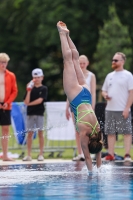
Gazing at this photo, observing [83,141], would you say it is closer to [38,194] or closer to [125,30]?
[38,194]

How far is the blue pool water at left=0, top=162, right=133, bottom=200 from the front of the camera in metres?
9.77

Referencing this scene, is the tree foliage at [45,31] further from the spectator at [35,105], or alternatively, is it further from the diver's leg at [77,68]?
the diver's leg at [77,68]

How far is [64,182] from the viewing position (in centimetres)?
1133

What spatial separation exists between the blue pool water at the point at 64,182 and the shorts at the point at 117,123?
130 centimetres

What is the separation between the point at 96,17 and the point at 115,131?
34594mm

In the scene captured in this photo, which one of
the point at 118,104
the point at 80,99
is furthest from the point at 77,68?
the point at 118,104

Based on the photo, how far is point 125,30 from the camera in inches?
1873

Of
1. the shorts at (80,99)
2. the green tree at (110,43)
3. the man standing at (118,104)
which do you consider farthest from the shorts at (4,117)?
the green tree at (110,43)

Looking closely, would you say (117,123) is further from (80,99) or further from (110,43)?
(110,43)

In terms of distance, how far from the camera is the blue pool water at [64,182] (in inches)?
384

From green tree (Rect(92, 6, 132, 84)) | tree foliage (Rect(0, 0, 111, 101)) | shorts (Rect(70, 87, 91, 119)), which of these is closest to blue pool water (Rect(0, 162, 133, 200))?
shorts (Rect(70, 87, 91, 119))

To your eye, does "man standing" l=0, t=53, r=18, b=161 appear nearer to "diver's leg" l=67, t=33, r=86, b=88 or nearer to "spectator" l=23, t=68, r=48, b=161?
"spectator" l=23, t=68, r=48, b=161

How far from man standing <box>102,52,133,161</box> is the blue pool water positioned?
4.16ft

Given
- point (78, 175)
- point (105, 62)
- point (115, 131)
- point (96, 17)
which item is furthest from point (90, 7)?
point (78, 175)
